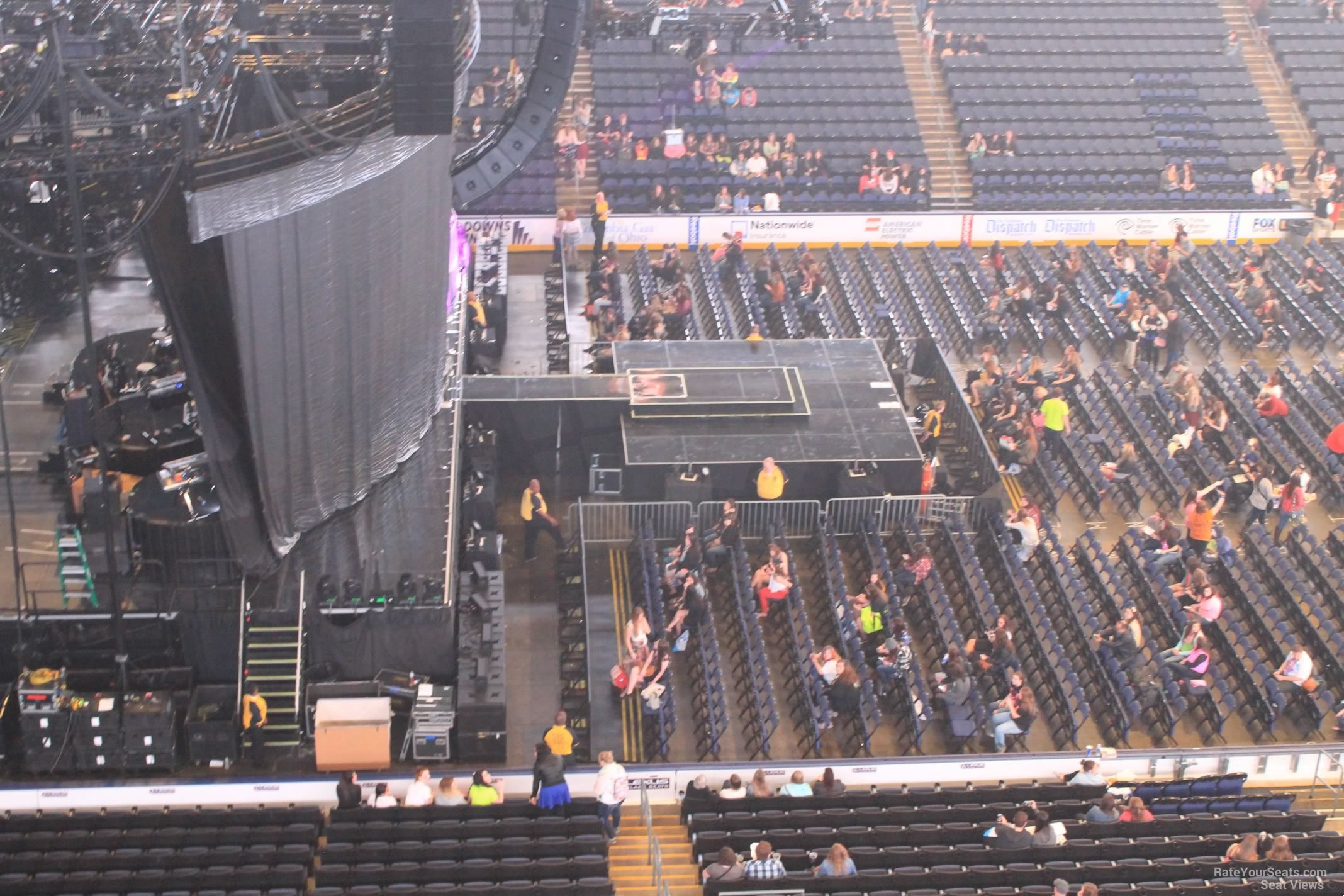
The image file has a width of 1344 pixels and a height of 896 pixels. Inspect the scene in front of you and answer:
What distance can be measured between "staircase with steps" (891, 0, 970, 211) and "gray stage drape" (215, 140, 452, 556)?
14.3 meters

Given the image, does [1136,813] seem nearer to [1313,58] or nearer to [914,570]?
[914,570]

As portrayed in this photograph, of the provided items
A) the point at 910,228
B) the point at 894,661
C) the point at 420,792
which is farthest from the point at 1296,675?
the point at 910,228

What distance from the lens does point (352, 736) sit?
19.4 m

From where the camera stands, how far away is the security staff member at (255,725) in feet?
63.7

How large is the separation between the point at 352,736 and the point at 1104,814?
8.03m

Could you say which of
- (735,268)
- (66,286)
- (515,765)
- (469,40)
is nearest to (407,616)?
(515,765)

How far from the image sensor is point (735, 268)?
31.1 m

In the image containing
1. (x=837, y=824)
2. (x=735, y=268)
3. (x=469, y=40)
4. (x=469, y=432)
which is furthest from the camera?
(x=735, y=268)

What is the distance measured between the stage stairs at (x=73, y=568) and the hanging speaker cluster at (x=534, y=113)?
25.9 ft

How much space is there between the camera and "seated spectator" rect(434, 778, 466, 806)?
58.3 ft

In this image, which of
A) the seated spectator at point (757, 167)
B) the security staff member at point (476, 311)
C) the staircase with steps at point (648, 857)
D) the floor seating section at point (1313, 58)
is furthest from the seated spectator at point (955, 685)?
the floor seating section at point (1313, 58)

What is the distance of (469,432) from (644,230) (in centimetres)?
916

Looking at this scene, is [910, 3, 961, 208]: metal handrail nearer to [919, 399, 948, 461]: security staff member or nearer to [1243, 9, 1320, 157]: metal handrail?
[1243, 9, 1320, 157]: metal handrail

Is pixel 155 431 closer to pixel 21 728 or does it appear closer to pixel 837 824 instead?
pixel 21 728
